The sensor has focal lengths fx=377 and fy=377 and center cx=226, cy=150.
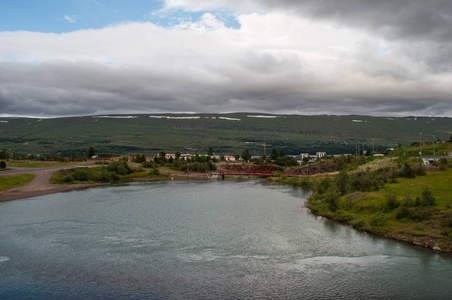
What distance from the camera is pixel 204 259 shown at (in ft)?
102

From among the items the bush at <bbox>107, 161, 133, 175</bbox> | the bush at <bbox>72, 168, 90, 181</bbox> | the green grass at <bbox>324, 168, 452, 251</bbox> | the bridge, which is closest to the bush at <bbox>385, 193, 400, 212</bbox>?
the green grass at <bbox>324, 168, 452, 251</bbox>

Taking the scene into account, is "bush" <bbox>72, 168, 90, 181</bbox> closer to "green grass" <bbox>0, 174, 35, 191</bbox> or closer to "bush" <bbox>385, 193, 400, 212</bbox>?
"green grass" <bbox>0, 174, 35, 191</bbox>

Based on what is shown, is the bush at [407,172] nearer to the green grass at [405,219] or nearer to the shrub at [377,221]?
the green grass at [405,219]

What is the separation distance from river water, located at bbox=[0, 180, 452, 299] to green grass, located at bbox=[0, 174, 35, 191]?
23.8 m

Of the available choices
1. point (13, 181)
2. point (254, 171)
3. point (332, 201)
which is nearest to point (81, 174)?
point (13, 181)

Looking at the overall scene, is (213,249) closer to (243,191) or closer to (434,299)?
(434,299)

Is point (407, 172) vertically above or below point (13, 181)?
above

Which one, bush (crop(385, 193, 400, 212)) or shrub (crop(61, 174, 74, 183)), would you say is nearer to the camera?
bush (crop(385, 193, 400, 212))

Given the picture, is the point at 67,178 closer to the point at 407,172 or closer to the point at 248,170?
the point at 248,170

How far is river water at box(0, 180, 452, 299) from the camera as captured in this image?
2508cm

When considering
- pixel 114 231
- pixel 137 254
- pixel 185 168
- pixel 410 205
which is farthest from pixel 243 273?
pixel 185 168

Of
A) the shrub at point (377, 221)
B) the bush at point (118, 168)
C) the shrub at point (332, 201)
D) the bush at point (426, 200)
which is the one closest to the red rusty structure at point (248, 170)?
the bush at point (118, 168)

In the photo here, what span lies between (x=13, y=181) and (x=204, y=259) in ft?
195

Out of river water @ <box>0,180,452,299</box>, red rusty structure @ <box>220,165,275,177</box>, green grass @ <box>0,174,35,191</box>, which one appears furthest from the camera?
red rusty structure @ <box>220,165,275,177</box>
